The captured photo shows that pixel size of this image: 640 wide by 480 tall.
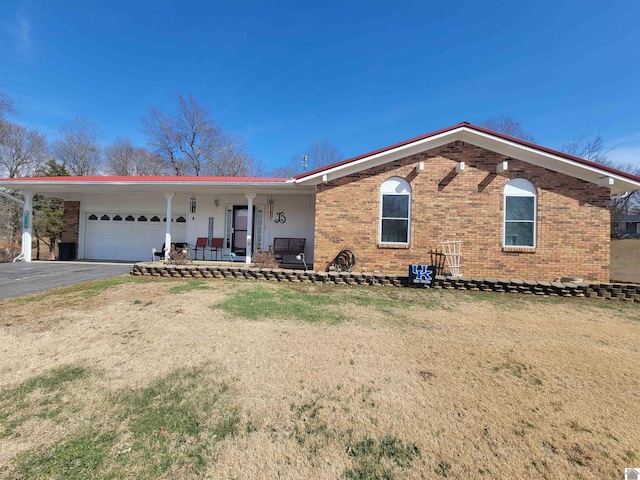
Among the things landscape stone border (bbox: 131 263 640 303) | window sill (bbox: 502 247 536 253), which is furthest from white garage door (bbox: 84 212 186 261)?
window sill (bbox: 502 247 536 253)

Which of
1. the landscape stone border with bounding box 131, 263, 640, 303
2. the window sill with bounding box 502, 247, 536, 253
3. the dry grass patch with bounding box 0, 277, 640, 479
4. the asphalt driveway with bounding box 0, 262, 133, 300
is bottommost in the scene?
the dry grass patch with bounding box 0, 277, 640, 479

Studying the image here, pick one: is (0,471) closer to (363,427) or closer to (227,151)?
(363,427)

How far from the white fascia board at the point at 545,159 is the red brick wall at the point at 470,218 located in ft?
0.49

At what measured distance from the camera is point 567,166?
25.8 feet

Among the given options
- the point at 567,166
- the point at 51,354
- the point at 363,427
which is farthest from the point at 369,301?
the point at 567,166

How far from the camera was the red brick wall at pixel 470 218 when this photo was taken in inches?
312

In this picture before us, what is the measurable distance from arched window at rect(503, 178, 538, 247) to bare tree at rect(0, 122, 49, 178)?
3577 cm

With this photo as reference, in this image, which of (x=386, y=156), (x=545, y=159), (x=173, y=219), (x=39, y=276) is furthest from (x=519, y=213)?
(x=39, y=276)

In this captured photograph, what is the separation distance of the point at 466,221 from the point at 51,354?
352 inches

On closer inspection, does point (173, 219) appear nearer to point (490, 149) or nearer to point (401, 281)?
point (401, 281)

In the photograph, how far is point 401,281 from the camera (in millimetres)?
7734

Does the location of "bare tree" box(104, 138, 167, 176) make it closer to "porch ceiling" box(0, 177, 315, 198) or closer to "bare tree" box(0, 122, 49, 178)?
"bare tree" box(0, 122, 49, 178)

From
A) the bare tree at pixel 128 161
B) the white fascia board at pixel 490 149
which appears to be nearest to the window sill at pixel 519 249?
the white fascia board at pixel 490 149

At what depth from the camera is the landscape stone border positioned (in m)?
7.00
